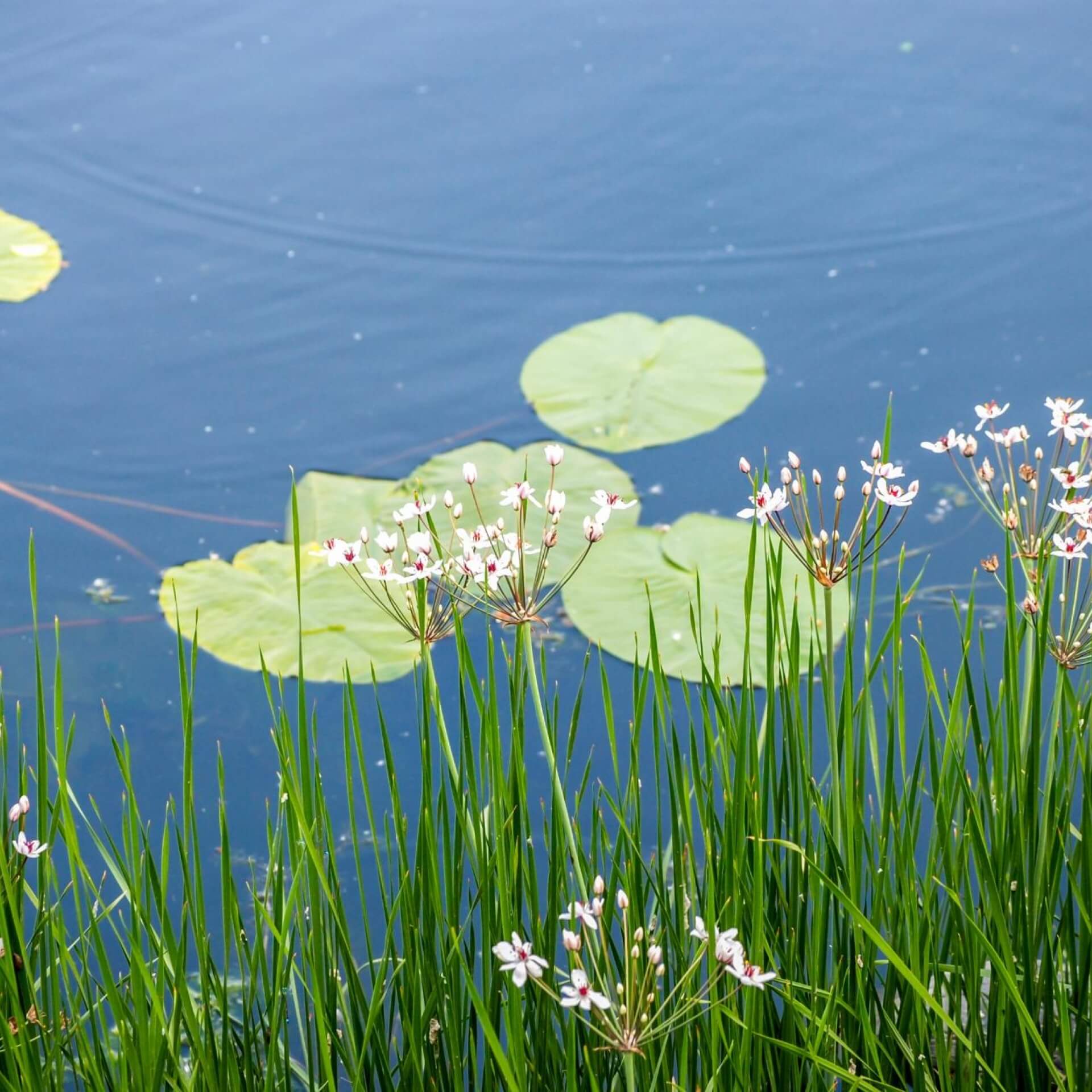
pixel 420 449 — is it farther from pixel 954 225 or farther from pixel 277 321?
pixel 954 225

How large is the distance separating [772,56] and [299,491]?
1.55m

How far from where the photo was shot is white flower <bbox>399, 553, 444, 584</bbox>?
64cm

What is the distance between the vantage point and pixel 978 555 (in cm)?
183

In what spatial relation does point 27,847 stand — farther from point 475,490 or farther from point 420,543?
point 475,490

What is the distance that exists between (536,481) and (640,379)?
301 mm

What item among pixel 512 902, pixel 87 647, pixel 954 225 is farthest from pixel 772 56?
pixel 512 902

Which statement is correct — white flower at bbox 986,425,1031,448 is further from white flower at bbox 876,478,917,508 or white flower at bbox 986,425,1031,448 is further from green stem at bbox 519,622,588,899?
green stem at bbox 519,622,588,899

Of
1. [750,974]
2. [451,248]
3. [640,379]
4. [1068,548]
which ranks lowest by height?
[750,974]

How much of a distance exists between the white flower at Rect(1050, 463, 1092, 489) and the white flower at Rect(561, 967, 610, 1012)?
37cm

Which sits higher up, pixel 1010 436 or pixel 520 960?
pixel 1010 436

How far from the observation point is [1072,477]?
702mm

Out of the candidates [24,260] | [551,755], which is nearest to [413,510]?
[551,755]

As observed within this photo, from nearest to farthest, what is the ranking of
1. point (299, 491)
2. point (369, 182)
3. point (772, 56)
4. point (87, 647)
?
point (87, 647) → point (299, 491) → point (369, 182) → point (772, 56)

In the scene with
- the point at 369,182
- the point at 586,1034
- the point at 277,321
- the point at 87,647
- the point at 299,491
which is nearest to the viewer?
the point at 586,1034
